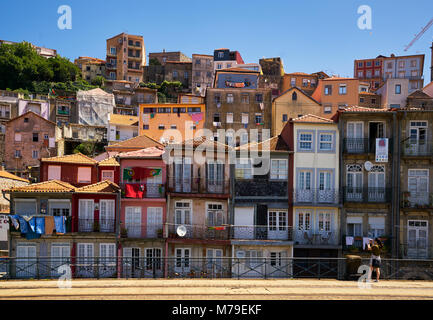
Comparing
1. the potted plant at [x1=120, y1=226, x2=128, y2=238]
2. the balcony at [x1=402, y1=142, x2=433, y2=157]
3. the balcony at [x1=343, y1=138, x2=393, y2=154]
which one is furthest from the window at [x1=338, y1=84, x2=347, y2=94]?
the potted plant at [x1=120, y1=226, x2=128, y2=238]

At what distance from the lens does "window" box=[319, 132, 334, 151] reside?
30844 millimetres

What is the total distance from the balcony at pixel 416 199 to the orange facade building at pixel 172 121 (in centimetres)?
2921

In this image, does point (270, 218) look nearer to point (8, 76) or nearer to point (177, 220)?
point (177, 220)

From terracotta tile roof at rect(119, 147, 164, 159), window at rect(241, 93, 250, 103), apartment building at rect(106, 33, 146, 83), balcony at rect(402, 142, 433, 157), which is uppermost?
apartment building at rect(106, 33, 146, 83)

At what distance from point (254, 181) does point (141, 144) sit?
1476 cm

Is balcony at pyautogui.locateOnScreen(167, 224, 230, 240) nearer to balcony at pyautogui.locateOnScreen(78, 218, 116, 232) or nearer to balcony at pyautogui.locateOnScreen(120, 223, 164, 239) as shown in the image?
balcony at pyautogui.locateOnScreen(120, 223, 164, 239)

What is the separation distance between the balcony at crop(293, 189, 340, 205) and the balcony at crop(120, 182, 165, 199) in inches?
376

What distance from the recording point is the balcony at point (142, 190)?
98.2 ft

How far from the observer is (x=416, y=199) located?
2981 cm

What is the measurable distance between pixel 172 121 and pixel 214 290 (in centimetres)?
4028

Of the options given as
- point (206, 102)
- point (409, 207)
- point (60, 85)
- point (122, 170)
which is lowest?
point (409, 207)

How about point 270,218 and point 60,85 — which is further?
point 60,85

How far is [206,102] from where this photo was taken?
53.6 m
